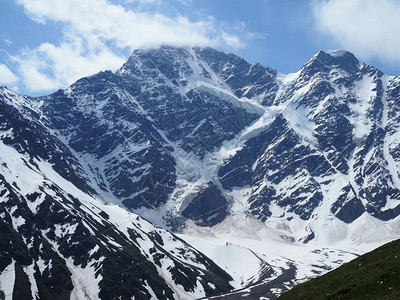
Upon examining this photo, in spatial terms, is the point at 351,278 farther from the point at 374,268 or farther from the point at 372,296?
the point at 372,296

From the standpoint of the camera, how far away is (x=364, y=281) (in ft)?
177

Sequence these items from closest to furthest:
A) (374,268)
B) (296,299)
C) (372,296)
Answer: (372,296), (374,268), (296,299)

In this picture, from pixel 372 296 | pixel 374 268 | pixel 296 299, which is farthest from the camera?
pixel 296 299

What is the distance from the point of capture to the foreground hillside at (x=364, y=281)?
49.9 metres

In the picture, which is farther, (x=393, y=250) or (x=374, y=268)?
(x=393, y=250)

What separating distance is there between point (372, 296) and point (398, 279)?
3510mm

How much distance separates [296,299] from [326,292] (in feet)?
19.6

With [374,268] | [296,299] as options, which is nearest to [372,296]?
[374,268]

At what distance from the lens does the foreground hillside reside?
164 ft

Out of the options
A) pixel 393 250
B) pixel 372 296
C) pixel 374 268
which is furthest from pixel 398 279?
pixel 393 250

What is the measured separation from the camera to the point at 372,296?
1933 inches

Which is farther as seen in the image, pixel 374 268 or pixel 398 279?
pixel 374 268

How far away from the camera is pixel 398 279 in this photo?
164 ft

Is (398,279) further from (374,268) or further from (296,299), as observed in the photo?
(296,299)
